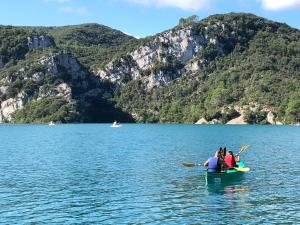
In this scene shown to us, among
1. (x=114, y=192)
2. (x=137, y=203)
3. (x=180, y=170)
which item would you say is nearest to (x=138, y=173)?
(x=180, y=170)

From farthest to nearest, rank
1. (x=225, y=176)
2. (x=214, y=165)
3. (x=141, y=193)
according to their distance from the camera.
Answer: (x=225, y=176)
(x=214, y=165)
(x=141, y=193)

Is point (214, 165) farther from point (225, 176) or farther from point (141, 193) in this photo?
point (141, 193)

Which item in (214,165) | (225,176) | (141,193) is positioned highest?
(214,165)

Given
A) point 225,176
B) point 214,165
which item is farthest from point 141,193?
point 225,176

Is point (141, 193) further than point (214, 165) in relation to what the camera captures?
No

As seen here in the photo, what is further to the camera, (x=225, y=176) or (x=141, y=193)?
(x=225, y=176)

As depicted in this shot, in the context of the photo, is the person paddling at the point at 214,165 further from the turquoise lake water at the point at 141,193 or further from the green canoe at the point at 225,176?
the turquoise lake water at the point at 141,193

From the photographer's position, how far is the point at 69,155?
3720 inches

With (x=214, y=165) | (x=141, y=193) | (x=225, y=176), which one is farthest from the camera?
(x=225, y=176)

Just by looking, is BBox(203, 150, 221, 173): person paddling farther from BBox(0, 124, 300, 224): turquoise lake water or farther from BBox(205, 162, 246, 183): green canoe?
BBox(0, 124, 300, 224): turquoise lake water

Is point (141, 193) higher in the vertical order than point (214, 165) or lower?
lower

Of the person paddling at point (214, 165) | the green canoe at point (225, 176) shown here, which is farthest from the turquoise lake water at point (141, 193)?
the person paddling at point (214, 165)

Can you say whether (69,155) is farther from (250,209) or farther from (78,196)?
(250,209)

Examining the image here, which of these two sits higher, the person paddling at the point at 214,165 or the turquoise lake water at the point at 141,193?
the person paddling at the point at 214,165
